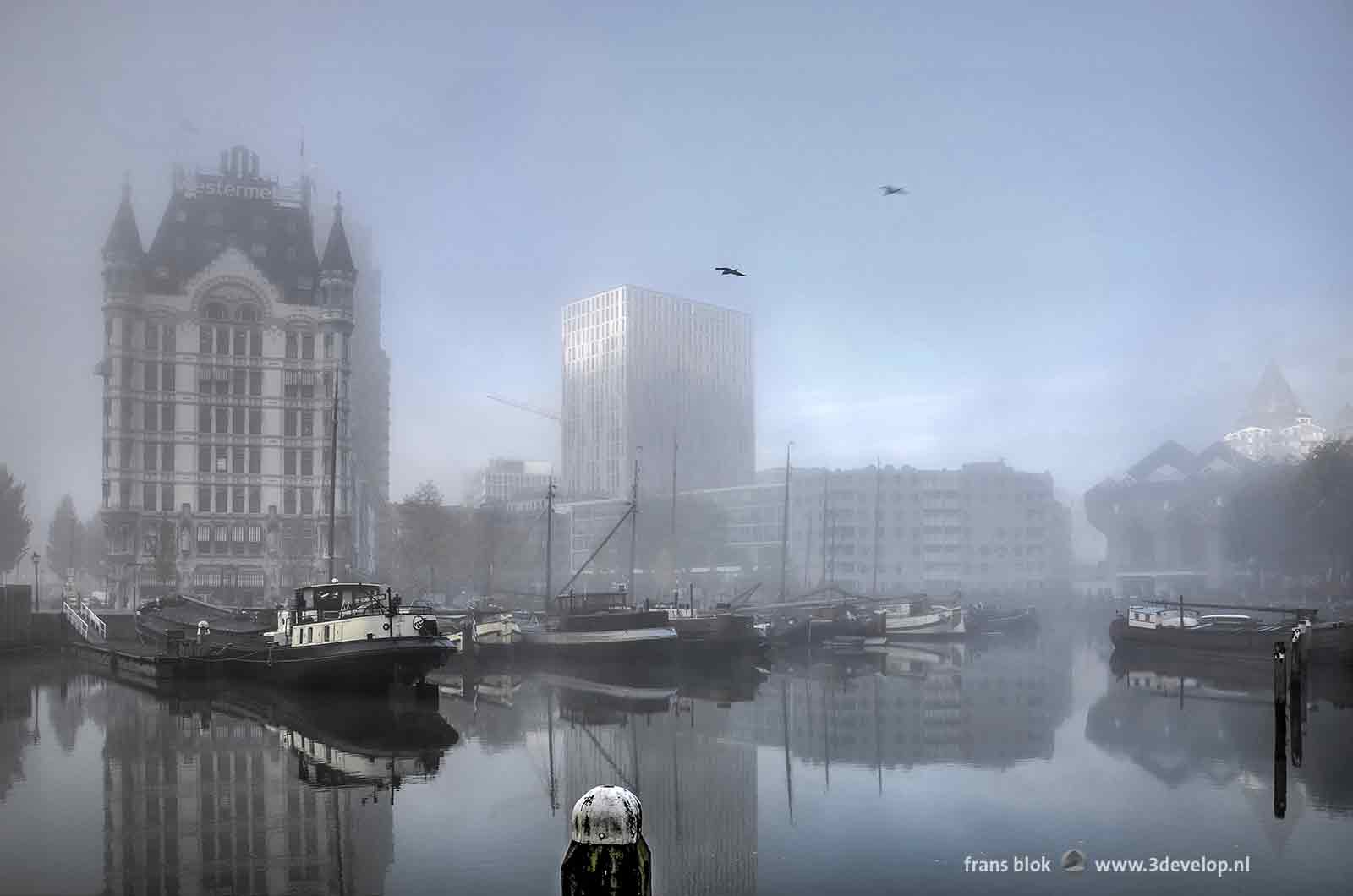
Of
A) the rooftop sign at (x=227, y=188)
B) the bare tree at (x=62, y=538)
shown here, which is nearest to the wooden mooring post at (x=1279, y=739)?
the rooftop sign at (x=227, y=188)

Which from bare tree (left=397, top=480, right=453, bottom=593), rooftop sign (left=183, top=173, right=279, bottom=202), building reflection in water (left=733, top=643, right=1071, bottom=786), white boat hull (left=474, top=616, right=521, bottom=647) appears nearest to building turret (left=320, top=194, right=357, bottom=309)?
rooftop sign (left=183, top=173, right=279, bottom=202)

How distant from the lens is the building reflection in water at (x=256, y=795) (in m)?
19.1

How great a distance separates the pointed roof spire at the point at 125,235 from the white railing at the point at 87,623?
32.9m

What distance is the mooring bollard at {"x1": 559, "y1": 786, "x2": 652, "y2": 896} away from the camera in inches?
232

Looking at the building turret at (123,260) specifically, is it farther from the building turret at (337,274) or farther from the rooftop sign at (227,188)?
the building turret at (337,274)

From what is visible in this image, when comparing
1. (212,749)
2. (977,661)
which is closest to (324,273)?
(977,661)

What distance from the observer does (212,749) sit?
105ft

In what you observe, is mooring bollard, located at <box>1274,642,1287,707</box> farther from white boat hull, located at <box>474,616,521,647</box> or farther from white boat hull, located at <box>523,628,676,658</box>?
white boat hull, located at <box>474,616,521,647</box>

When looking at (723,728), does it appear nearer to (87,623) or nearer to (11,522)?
(87,623)

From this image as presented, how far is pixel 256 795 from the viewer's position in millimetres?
25453

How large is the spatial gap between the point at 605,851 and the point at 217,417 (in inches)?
3796

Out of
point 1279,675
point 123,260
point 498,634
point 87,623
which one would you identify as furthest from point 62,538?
point 1279,675

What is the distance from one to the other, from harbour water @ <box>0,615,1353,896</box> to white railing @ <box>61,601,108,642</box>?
2396 centimetres

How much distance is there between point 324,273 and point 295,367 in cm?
945
